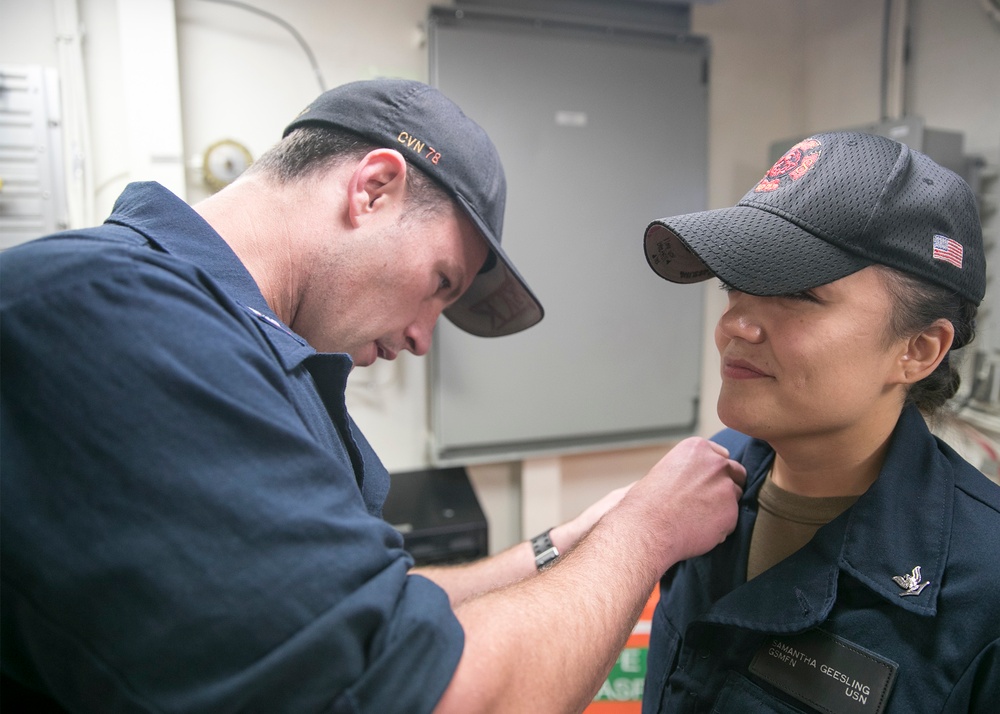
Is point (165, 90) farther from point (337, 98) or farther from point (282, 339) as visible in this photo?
point (282, 339)

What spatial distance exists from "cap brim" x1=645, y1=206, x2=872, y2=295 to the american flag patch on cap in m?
0.10

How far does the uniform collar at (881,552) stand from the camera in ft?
2.59

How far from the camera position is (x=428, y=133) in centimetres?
96

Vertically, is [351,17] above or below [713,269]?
above

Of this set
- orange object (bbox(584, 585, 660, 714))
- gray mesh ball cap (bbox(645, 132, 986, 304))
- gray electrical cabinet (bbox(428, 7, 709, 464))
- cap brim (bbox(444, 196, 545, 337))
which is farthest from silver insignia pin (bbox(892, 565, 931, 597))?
gray electrical cabinet (bbox(428, 7, 709, 464))

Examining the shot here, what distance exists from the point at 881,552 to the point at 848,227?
1.46 feet

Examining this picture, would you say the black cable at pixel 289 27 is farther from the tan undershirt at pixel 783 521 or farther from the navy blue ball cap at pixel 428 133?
the tan undershirt at pixel 783 521

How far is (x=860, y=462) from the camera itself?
0.94 metres

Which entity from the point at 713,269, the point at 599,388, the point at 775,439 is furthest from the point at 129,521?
the point at 599,388

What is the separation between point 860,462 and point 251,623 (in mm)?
892

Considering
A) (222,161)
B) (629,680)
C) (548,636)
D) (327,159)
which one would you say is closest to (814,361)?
(548,636)

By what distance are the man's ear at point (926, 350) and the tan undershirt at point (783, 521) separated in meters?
0.21

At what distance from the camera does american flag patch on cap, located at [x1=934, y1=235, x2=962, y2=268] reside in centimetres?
80

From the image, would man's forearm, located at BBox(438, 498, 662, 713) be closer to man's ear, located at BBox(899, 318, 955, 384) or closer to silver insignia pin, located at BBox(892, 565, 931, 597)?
silver insignia pin, located at BBox(892, 565, 931, 597)
